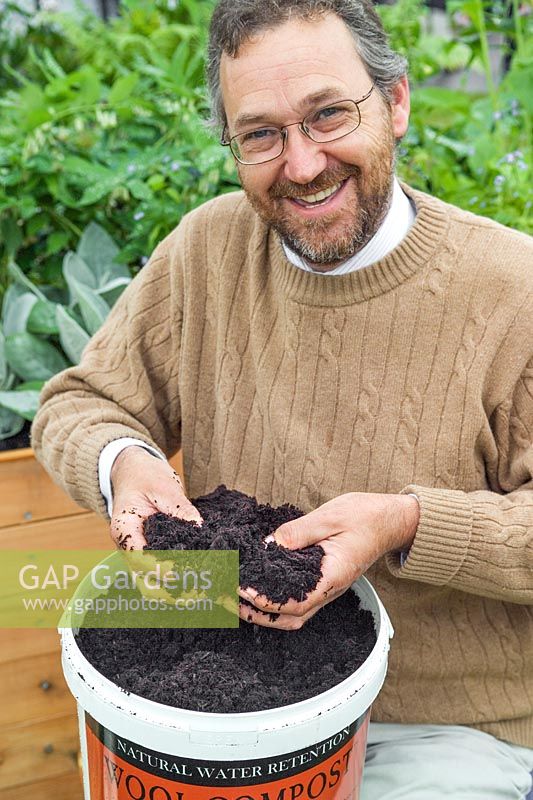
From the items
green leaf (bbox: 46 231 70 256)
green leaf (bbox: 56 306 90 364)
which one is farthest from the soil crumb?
green leaf (bbox: 46 231 70 256)

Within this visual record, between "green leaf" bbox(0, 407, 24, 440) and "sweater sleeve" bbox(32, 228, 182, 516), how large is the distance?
46cm

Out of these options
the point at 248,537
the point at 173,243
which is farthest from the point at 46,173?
the point at 248,537

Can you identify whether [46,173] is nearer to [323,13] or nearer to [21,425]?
[21,425]

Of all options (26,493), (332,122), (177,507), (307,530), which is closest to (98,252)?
(26,493)

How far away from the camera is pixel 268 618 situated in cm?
105

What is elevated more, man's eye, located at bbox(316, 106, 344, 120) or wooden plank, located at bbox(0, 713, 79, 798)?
man's eye, located at bbox(316, 106, 344, 120)

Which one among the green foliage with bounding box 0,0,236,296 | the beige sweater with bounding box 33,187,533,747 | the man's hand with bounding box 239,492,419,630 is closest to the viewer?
the man's hand with bounding box 239,492,419,630

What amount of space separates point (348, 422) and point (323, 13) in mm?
594

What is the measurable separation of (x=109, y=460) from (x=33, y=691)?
31.7 inches

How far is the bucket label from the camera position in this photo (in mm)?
945

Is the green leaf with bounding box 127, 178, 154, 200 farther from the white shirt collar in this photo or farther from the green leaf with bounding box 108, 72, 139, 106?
the white shirt collar

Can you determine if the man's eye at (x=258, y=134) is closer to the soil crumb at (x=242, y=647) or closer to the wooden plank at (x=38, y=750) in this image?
the soil crumb at (x=242, y=647)

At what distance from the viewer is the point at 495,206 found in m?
2.22

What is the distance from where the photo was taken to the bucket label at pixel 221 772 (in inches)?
37.2
